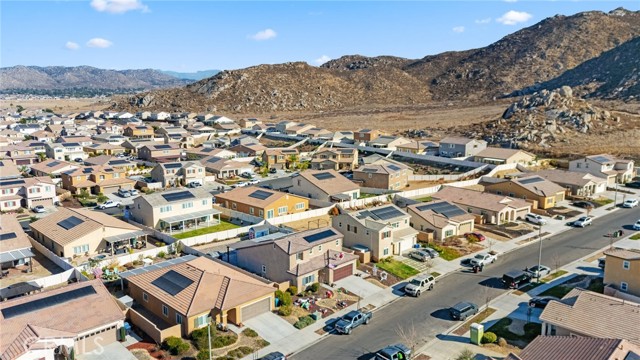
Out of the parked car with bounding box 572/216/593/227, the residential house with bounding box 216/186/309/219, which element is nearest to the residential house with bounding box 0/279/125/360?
the residential house with bounding box 216/186/309/219

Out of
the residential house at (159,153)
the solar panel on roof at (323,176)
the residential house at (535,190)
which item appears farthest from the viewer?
the residential house at (159,153)

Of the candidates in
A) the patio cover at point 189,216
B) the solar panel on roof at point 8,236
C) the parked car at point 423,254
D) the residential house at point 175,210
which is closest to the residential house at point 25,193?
the residential house at point 175,210

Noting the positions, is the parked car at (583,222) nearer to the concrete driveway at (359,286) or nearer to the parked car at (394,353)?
the concrete driveway at (359,286)

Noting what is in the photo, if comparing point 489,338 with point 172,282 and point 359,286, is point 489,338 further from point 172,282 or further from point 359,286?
point 172,282

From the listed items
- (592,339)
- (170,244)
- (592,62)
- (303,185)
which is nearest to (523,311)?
(592,339)

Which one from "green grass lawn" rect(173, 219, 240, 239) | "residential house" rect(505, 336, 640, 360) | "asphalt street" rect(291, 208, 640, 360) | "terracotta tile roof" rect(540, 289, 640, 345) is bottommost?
"asphalt street" rect(291, 208, 640, 360)

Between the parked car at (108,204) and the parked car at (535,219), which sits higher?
the parked car at (108,204)

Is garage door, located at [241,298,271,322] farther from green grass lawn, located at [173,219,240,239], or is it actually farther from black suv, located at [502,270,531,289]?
green grass lawn, located at [173,219,240,239]

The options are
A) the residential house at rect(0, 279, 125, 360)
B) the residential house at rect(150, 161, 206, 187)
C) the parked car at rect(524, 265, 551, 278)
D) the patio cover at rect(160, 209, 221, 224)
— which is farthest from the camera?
the residential house at rect(150, 161, 206, 187)
